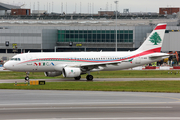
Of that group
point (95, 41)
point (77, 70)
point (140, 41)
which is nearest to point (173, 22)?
point (140, 41)

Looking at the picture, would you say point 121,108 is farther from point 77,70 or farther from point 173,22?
point 173,22

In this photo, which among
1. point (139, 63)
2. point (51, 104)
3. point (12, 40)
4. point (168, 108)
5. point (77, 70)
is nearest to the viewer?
point (168, 108)

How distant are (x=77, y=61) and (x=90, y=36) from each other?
8416 cm

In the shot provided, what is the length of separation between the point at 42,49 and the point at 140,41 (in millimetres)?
37734

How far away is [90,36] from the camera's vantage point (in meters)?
138

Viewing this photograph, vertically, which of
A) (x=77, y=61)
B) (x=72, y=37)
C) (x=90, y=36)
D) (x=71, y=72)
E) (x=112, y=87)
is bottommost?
(x=112, y=87)

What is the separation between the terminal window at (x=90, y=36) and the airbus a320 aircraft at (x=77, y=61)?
79.2 meters

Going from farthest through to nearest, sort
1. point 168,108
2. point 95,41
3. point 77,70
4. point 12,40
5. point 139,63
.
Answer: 1. point 95,41
2. point 12,40
3. point 139,63
4. point 77,70
5. point 168,108

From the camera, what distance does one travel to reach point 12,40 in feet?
426

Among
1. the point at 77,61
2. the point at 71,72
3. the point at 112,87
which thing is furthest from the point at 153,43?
the point at 112,87

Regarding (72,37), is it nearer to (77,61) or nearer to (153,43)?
(153,43)

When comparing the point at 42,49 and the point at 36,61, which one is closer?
the point at 36,61

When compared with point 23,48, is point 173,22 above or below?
above

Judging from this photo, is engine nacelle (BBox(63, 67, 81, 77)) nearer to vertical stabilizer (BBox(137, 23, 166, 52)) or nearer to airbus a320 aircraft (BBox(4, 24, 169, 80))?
airbus a320 aircraft (BBox(4, 24, 169, 80))
